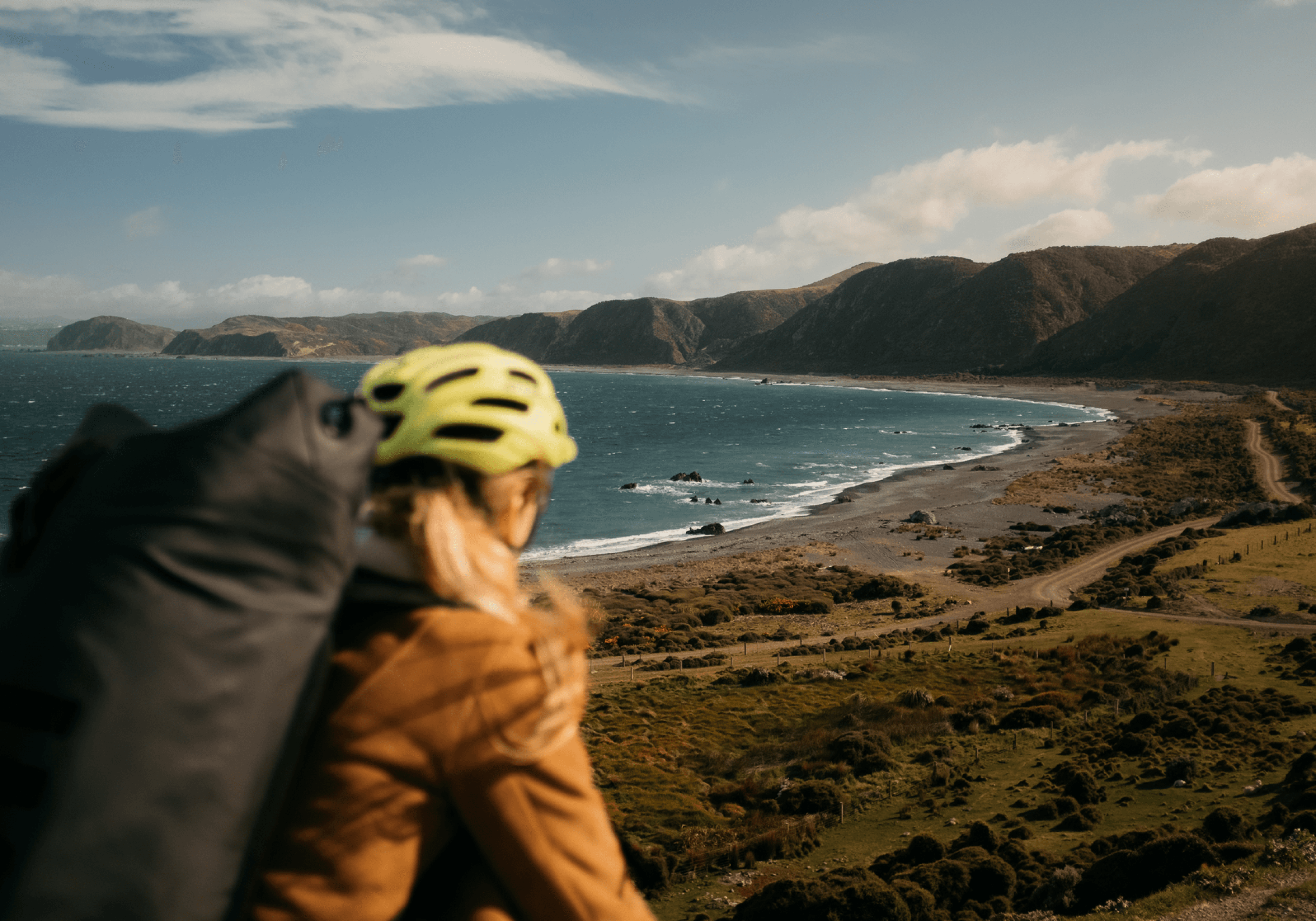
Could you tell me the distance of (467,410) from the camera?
179 cm

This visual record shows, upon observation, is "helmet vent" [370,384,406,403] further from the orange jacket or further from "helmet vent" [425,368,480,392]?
the orange jacket

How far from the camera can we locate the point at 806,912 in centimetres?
1313

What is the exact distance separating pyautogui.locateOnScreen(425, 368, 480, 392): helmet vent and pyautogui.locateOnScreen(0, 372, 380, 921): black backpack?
38cm

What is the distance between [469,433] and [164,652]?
0.73m

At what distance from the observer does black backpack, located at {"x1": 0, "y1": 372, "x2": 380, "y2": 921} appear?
3.96 feet

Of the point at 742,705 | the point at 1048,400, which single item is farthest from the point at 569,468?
the point at 1048,400

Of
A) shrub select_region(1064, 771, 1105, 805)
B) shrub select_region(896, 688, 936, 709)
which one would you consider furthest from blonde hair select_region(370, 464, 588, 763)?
shrub select_region(896, 688, 936, 709)

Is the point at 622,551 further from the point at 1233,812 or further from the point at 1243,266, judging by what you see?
the point at 1243,266

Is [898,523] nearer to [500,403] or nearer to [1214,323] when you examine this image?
[500,403]

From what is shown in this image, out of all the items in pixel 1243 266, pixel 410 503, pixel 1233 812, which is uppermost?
pixel 1243 266

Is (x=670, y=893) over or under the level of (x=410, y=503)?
under

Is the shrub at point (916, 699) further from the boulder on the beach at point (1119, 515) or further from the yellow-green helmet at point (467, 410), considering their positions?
the boulder on the beach at point (1119, 515)

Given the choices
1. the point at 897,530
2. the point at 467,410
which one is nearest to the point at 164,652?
the point at 467,410

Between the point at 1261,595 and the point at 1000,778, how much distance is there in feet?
75.6
